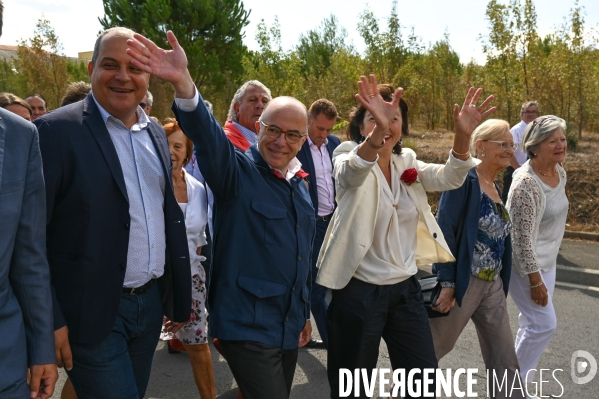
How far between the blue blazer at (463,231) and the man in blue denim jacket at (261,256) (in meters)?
1.31

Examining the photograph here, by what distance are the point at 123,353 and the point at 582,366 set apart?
149 inches

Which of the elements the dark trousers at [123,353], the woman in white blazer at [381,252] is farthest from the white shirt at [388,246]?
the dark trousers at [123,353]

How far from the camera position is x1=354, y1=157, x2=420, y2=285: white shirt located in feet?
10.8

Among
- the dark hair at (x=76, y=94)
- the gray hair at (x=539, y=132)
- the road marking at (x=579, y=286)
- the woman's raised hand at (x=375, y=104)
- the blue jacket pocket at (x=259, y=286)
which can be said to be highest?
the dark hair at (x=76, y=94)

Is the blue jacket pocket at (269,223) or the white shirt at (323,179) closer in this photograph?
the blue jacket pocket at (269,223)

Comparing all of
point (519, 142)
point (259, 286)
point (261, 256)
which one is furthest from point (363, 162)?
point (519, 142)

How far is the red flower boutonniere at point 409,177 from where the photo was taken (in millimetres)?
3488

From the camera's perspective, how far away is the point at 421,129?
19484mm

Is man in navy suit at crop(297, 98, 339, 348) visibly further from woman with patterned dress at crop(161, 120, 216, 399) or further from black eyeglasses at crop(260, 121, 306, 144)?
black eyeglasses at crop(260, 121, 306, 144)

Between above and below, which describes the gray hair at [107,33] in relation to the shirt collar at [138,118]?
above

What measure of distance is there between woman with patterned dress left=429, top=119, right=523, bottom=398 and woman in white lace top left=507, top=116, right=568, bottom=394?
188mm

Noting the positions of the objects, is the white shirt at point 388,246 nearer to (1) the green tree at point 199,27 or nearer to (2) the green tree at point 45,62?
(2) the green tree at point 45,62

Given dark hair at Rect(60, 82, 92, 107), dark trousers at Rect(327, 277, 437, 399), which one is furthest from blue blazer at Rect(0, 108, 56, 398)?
dark hair at Rect(60, 82, 92, 107)

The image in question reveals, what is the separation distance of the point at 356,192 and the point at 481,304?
1301 millimetres
